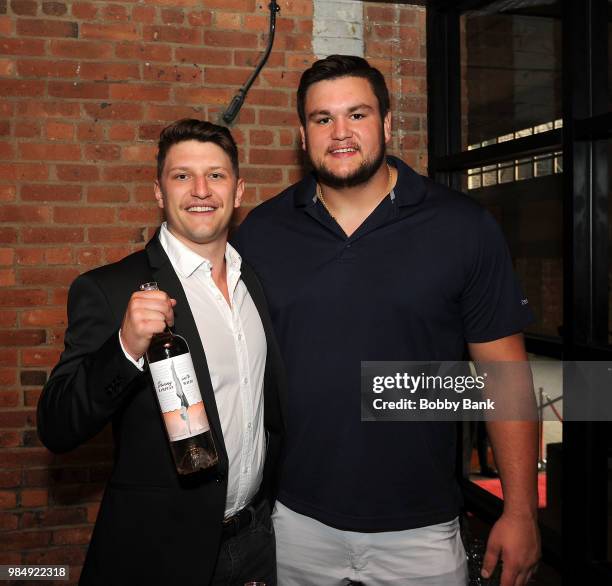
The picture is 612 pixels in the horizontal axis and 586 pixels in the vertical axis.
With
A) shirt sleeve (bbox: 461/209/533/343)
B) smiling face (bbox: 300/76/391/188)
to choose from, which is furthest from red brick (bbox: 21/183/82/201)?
shirt sleeve (bbox: 461/209/533/343)

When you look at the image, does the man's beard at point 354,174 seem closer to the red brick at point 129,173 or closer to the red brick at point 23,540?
the red brick at point 129,173

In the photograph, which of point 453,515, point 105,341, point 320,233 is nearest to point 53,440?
point 105,341

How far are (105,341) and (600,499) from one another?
181cm

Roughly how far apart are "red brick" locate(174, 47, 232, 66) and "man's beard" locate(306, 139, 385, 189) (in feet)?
3.81

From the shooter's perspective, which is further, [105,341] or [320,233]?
[320,233]

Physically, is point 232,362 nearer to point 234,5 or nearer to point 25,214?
point 25,214

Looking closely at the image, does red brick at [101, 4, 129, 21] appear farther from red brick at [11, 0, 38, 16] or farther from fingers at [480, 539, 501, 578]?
fingers at [480, 539, 501, 578]

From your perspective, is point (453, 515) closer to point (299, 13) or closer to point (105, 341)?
point (105, 341)

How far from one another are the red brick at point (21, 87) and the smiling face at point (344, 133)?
1.40 meters

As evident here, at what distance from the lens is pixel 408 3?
318 centimetres

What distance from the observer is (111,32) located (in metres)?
2.86

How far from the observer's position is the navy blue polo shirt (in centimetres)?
196

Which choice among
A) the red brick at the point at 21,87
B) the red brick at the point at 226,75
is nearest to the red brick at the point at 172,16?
the red brick at the point at 226,75

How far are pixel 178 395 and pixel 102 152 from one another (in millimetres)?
1752
